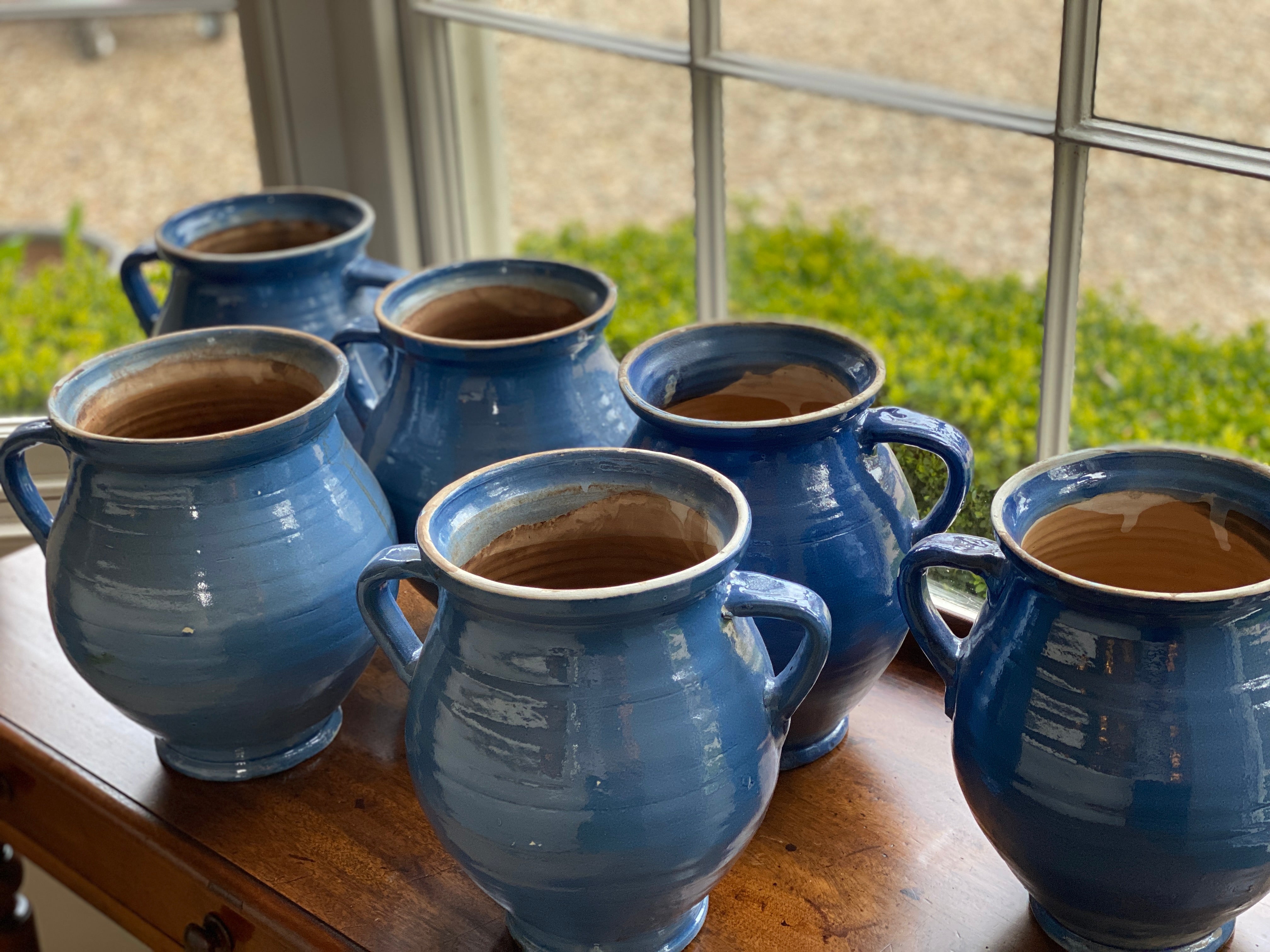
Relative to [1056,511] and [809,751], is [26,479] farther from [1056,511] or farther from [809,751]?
[1056,511]

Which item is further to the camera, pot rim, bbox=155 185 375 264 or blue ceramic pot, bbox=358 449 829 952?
pot rim, bbox=155 185 375 264

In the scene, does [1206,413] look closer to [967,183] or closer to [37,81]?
[967,183]

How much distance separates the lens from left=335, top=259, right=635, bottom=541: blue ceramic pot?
0.83 metres

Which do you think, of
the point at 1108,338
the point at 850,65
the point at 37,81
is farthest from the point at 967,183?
the point at 37,81

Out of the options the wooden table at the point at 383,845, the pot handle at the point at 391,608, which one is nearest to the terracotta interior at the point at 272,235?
the wooden table at the point at 383,845

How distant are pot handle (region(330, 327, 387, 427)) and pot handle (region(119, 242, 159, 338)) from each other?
23 cm

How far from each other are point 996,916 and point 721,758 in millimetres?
199

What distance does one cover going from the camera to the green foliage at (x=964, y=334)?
1849 millimetres

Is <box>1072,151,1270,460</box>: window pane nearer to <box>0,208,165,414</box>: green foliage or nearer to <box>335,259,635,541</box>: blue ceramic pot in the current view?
<box>335,259,635,541</box>: blue ceramic pot

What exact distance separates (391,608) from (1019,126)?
0.54 metres

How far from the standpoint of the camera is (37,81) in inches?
105

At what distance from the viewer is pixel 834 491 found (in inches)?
28.1

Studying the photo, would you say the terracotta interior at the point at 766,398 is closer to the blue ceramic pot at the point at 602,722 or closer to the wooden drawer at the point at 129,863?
the blue ceramic pot at the point at 602,722

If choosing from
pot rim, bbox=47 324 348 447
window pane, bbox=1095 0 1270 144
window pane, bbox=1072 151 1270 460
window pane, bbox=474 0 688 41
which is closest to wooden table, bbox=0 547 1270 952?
pot rim, bbox=47 324 348 447
